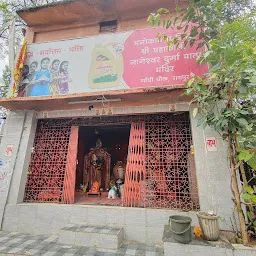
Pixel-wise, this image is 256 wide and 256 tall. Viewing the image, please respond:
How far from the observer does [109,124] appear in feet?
18.4

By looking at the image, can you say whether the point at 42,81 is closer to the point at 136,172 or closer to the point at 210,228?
the point at 136,172

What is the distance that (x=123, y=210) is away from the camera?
4.48 metres

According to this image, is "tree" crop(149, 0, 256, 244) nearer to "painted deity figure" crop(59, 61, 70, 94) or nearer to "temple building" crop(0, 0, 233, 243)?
"temple building" crop(0, 0, 233, 243)

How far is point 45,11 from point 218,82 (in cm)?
672

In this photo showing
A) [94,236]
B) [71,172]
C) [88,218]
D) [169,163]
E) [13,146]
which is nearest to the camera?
[94,236]

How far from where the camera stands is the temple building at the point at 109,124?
4.42 meters

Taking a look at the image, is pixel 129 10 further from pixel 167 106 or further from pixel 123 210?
pixel 123 210

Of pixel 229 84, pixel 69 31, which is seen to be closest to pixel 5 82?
pixel 69 31

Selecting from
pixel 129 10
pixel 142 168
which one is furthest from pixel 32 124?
pixel 129 10

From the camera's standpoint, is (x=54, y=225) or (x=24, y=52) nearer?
(x=54, y=225)

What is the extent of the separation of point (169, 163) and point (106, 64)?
378 centimetres

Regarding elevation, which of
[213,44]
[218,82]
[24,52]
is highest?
[24,52]

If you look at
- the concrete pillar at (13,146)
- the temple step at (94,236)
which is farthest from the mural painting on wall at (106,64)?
the temple step at (94,236)

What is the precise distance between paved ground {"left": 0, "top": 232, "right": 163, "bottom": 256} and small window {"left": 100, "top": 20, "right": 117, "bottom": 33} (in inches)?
281
